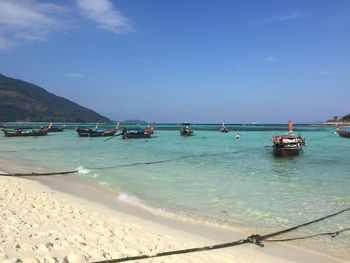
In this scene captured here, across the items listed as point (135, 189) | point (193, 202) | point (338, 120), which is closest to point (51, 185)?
point (135, 189)

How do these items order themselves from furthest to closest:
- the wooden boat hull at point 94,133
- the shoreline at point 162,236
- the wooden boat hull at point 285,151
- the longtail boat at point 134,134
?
the wooden boat hull at point 94,133 → the longtail boat at point 134,134 → the wooden boat hull at point 285,151 → the shoreline at point 162,236

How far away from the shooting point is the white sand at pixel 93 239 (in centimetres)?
677

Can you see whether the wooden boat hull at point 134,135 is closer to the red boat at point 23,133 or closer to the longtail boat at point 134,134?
the longtail boat at point 134,134

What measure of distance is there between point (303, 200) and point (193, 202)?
3.92 m

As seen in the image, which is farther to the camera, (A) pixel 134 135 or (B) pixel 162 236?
(A) pixel 134 135

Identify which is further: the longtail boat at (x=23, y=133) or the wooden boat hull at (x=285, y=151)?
the longtail boat at (x=23, y=133)

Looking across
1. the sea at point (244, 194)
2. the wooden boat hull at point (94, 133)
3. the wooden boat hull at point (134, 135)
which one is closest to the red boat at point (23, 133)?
the wooden boat hull at point (94, 133)

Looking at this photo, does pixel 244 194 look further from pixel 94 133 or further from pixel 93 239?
pixel 94 133

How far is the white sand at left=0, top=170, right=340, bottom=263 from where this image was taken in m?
6.77

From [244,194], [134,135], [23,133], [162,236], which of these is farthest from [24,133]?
[162,236]

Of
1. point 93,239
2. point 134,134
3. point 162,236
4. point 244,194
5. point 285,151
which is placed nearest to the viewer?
point 93,239

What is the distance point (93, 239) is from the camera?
777 cm

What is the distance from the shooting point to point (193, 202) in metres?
13.7

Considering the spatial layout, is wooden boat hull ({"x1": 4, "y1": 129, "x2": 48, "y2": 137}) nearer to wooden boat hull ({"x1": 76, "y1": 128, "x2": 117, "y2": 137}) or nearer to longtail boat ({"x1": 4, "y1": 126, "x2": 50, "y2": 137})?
longtail boat ({"x1": 4, "y1": 126, "x2": 50, "y2": 137})
